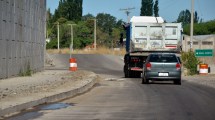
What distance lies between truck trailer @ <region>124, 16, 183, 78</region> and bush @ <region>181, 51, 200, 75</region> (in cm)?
778

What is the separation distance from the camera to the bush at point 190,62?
43.2 m

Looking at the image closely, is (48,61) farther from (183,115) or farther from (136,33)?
(183,115)

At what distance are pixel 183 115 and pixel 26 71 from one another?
19872 mm

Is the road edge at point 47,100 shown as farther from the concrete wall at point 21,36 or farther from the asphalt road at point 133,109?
the concrete wall at point 21,36

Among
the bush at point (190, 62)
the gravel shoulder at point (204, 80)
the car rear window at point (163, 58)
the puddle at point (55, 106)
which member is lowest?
the gravel shoulder at point (204, 80)

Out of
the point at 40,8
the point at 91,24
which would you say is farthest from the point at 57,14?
the point at 40,8

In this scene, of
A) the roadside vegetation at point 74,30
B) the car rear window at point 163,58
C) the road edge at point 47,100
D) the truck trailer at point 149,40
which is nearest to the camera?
the road edge at point 47,100

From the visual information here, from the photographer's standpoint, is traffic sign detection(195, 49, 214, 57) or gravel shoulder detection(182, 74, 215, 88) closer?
gravel shoulder detection(182, 74, 215, 88)

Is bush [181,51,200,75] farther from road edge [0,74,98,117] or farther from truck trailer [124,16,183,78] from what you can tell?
road edge [0,74,98,117]

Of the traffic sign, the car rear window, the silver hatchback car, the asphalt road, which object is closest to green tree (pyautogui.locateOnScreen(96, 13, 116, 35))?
the traffic sign

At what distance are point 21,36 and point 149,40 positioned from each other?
29.9 feet

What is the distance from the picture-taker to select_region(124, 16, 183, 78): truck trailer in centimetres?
3578

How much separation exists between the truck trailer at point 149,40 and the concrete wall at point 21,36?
642cm

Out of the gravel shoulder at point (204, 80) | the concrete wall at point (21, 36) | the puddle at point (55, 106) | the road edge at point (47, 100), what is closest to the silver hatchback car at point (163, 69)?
the gravel shoulder at point (204, 80)
